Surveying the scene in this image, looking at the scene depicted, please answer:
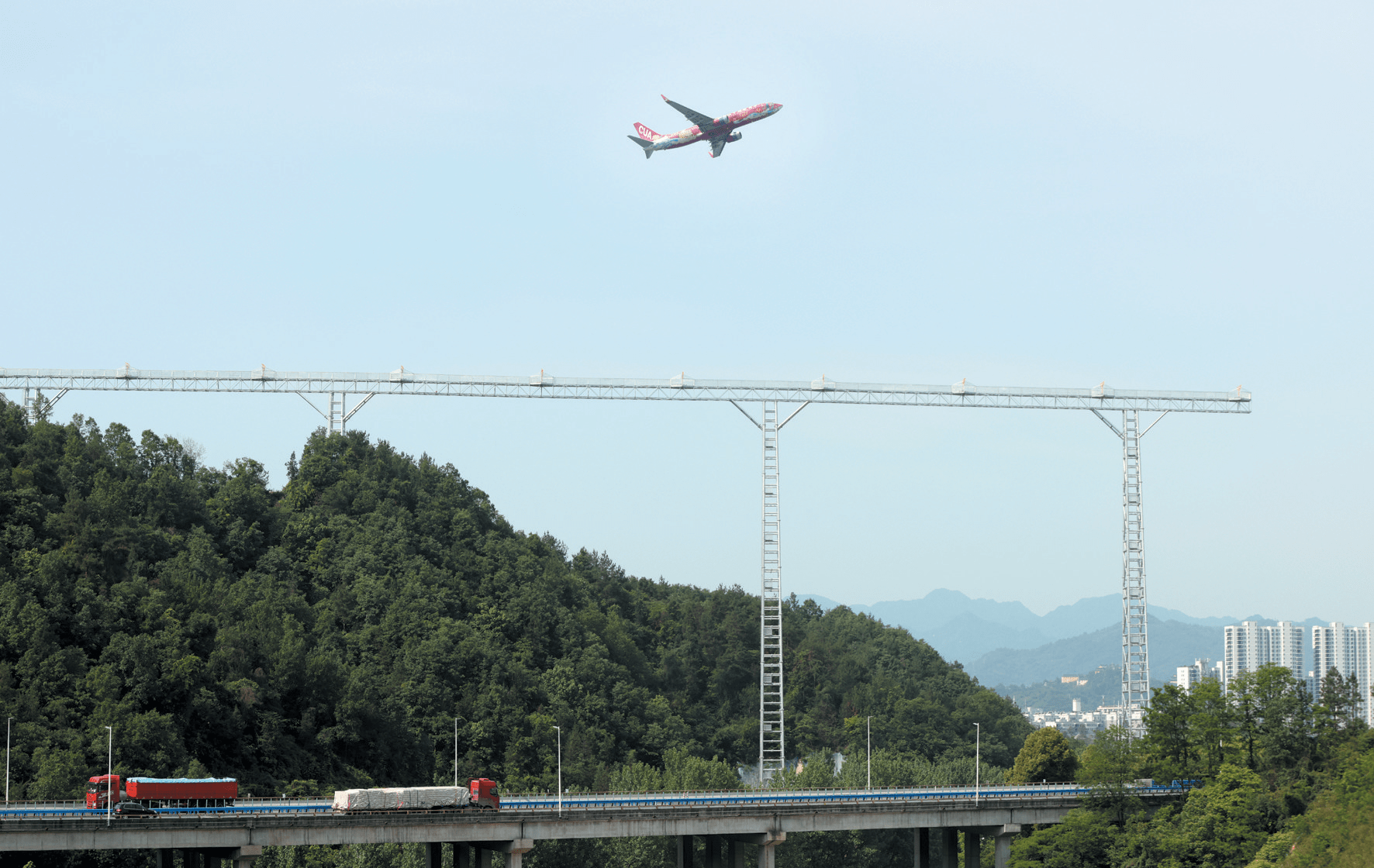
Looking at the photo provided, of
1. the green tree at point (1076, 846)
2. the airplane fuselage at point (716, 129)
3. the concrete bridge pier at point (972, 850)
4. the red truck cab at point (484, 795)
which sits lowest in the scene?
the concrete bridge pier at point (972, 850)

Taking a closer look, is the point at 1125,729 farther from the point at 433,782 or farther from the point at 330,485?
the point at 330,485

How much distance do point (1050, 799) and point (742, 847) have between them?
74.3 ft

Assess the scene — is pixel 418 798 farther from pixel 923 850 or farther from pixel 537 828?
pixel 923 850

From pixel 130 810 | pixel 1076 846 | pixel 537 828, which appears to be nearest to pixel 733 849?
pixel 537 828

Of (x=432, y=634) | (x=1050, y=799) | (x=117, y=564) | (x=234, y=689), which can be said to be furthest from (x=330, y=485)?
(x=1050, y=799)

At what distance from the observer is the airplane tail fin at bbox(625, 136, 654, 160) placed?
110688 mm

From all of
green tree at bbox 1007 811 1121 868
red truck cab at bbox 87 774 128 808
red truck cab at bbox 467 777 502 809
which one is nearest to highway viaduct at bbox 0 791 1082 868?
red truck cab at bbox 467 777 502 809

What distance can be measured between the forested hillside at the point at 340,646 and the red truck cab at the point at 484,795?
68.7 ft

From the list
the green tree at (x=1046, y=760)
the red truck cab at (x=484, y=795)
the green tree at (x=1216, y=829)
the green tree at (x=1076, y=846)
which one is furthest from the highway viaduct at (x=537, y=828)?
the green tree at (x=1046, y=760)

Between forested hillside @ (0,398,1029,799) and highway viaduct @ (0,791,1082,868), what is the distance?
13.1 meters

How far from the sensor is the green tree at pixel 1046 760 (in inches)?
4609

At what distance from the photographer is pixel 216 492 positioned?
5310 inches

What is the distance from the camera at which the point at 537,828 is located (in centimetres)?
8294

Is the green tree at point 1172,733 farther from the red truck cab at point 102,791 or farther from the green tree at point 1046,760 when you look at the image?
the red truck cab at point 102,791
